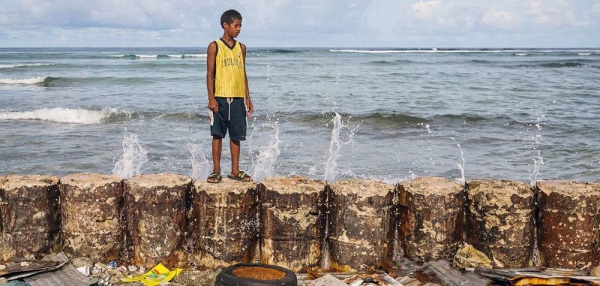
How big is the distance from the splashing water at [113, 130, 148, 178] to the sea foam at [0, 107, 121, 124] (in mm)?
5302

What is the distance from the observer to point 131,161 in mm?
10664

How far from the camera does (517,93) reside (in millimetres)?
25328

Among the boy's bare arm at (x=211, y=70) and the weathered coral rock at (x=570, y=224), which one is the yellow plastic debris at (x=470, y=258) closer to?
the weathered coral rock at (x=570, y=224)

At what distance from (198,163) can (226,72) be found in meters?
5.75

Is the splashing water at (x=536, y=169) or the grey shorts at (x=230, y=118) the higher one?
the grey shorts at (x=230, y=118)

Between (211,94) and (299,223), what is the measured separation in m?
1.74

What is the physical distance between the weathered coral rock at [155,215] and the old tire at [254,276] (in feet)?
2.91

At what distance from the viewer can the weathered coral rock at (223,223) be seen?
17.3ft

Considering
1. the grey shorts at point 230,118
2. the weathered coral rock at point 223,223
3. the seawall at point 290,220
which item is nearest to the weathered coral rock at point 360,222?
the seawall at point 290,220

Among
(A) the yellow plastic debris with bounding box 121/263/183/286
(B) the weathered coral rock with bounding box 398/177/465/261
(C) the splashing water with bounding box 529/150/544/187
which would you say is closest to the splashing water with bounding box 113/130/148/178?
(A) the yellow plastic debris with bounding box 121/263/183/286

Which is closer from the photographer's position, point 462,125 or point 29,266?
point 29,266

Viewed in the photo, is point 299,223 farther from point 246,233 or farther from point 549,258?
point 549,258

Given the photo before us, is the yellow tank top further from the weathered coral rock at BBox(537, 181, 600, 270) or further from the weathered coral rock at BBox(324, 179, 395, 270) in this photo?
the weathered coral rock at BBox(537, 181, 600, 270)

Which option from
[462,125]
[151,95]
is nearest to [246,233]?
[462,125]
